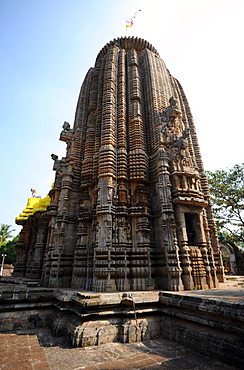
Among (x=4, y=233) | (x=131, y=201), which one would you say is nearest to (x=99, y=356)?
(x=131, y=201)

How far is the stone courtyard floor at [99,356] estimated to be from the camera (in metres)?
4.51

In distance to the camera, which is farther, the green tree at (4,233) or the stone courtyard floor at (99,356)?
the green tree at (4,233)

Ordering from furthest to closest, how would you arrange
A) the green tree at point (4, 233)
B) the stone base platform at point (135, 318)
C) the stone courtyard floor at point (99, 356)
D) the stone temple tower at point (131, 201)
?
1. the green tree at point (4, 233)
2. the stone temple tower at point (131, 201)
3. the stone base platform at point (135, 318)
4. the stone courtyard floor at point (99, 356)

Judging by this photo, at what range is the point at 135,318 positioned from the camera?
634cm

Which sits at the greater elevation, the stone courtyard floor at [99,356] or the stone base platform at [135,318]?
the stone base platform at [135,318]

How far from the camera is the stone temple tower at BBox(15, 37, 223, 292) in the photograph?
8.52 m

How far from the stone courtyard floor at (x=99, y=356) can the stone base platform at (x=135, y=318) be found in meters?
0.24

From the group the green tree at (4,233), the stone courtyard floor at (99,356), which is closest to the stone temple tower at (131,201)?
the stone courtyard floor at (99,356)

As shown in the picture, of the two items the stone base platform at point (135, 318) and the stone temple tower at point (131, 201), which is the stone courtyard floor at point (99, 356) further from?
the stone temple tower at point (131, 201)

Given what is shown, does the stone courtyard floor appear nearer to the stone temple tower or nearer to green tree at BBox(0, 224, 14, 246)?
the stone temple tower

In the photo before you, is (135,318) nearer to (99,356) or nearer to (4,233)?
(99,356)

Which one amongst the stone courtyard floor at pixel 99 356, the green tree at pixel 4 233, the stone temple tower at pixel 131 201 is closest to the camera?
the stone courtyard floor at pixel 99 356

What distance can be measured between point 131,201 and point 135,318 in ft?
16.5

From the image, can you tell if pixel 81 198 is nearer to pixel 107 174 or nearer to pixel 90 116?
pixel 107 174
